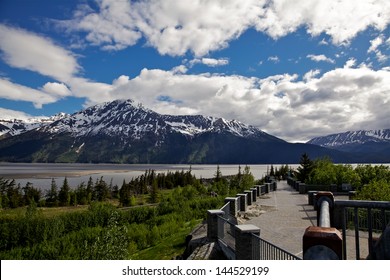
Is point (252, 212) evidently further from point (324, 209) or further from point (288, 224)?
point (324, 209)

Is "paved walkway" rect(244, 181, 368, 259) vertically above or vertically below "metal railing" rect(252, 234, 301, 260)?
below

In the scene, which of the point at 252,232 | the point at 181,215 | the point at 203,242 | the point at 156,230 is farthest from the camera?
the point at 181,215

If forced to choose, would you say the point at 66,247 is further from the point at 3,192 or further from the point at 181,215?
the point at 3,192

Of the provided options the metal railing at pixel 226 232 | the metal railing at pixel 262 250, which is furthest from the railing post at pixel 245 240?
the metal railing at pixel 226 232

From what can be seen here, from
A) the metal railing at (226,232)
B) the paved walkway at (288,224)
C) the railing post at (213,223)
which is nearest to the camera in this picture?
the paved walkway at (288,224)

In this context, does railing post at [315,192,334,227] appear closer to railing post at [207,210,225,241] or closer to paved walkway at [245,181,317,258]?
paved walkway at [245,181,317,258]

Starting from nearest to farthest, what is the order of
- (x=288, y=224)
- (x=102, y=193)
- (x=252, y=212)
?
(x=288, y=224) → (x=252, y=212) → (x=102, y=193)

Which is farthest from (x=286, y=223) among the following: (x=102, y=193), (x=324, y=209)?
(x=102, y=193)

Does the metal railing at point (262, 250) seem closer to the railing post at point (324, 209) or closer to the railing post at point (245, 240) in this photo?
the railing post at point (245, 240)

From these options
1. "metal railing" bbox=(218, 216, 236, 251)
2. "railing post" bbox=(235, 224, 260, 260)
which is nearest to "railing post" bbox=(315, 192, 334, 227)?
→ "railing post" bbox=(235, 224, 260, 260)
